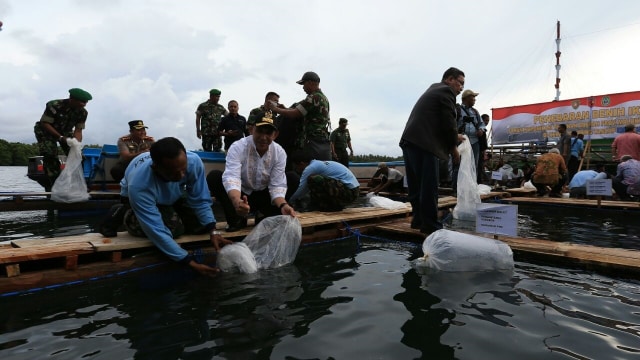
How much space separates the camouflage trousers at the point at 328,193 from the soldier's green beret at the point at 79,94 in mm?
4096

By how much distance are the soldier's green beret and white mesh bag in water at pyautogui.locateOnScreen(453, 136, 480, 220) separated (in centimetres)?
605

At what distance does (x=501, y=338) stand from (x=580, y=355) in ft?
1.15

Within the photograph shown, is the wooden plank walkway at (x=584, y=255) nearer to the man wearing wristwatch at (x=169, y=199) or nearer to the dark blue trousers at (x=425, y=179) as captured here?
the dark blue trousers at (x=425, y=179)

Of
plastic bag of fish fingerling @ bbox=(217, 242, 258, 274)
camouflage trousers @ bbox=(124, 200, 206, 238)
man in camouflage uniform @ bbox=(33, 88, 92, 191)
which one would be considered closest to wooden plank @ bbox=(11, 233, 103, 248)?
camouflage trousers @ bbox=(124, 200, 206, 238)

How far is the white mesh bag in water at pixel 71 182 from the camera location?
5.69 metres

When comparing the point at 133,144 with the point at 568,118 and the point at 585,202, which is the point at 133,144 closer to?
the point at 585,202

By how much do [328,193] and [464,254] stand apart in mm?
2290

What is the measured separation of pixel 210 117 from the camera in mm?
8633

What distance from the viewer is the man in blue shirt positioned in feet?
16.5

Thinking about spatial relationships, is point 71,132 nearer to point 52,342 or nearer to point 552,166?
point 52,342

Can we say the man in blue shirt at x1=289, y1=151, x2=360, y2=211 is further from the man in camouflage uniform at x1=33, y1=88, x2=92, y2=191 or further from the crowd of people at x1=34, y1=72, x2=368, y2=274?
the man in camouflage uniform at x1=33, y1=88, x2=92, y2=191

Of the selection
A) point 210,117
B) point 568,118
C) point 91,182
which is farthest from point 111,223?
point 568,118

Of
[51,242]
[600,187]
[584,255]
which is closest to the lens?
[51,242]

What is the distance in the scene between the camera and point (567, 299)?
2.54 meters
